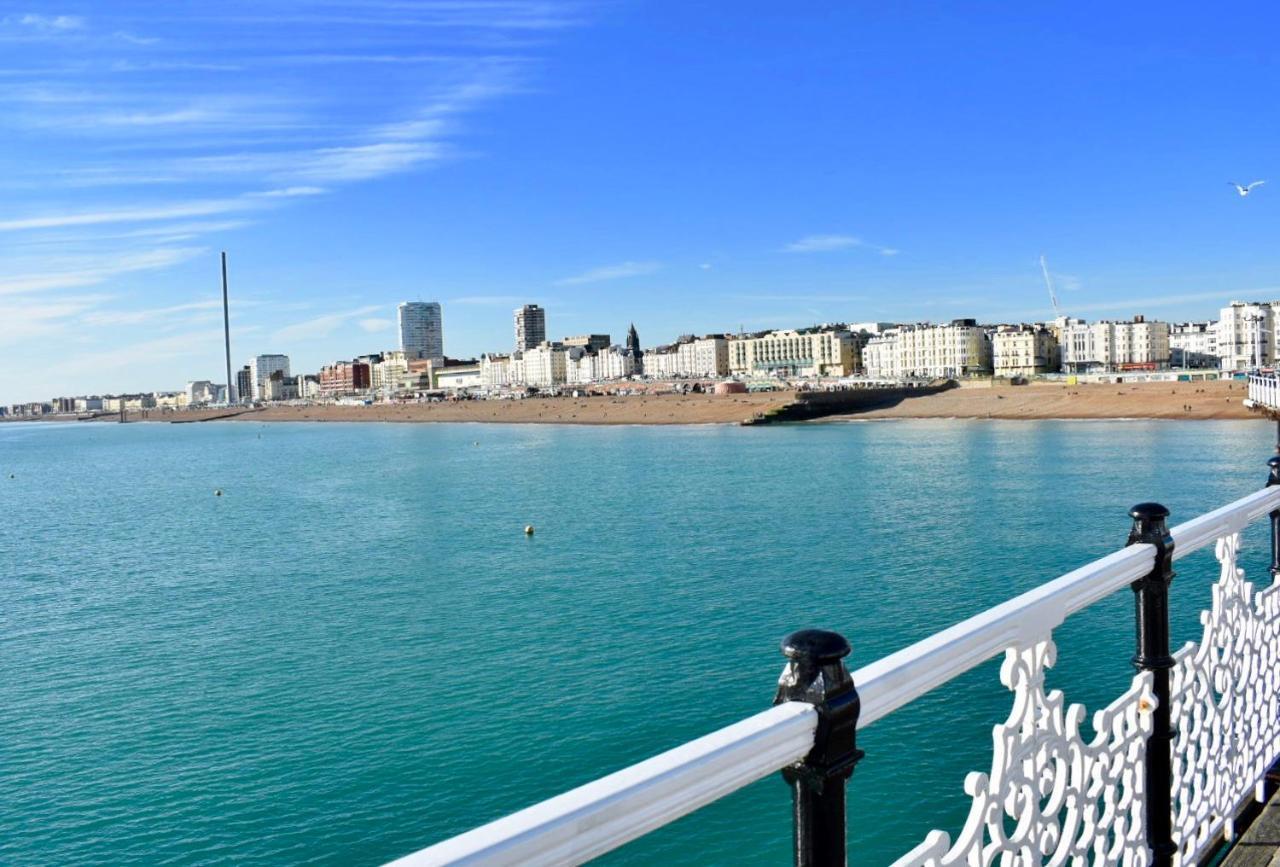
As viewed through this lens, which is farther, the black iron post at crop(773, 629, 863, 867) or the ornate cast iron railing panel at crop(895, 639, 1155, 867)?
the ornate cast iron railing panel at crop(895, 639, 1155, 867)

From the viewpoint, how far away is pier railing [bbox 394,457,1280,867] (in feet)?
5.21

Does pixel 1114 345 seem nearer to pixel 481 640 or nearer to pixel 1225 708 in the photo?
pixel 481 640

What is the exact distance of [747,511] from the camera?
38.0 metres

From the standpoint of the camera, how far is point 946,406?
10819 cm

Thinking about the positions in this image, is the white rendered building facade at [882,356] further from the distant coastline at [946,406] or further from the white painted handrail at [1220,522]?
the white painted handrail at [1220,522]

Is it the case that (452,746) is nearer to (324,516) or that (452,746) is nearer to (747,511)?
(747,511)

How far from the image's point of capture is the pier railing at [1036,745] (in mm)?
1589

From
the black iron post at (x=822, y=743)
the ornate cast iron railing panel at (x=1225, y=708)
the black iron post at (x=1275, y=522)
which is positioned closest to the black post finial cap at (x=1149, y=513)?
the ornate cast iron railing panel at (x=1225, y=708)

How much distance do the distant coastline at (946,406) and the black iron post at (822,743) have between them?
90198 mm

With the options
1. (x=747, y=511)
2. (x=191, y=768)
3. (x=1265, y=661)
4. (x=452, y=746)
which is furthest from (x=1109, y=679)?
(x=747, y=511)

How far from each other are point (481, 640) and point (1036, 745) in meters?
18.3

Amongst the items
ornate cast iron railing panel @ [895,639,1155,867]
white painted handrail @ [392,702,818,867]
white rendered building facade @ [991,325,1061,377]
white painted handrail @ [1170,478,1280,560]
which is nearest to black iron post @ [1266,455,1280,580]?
white painted handrail @ [1170,478,1280,560]

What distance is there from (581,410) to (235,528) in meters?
99.3

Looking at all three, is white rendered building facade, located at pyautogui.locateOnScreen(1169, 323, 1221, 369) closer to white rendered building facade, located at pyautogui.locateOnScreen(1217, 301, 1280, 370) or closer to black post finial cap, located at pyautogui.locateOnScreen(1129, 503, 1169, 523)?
white rendered building facade, located at pyautogui.locateOnScreen(1217, 301, 1280, 370)
